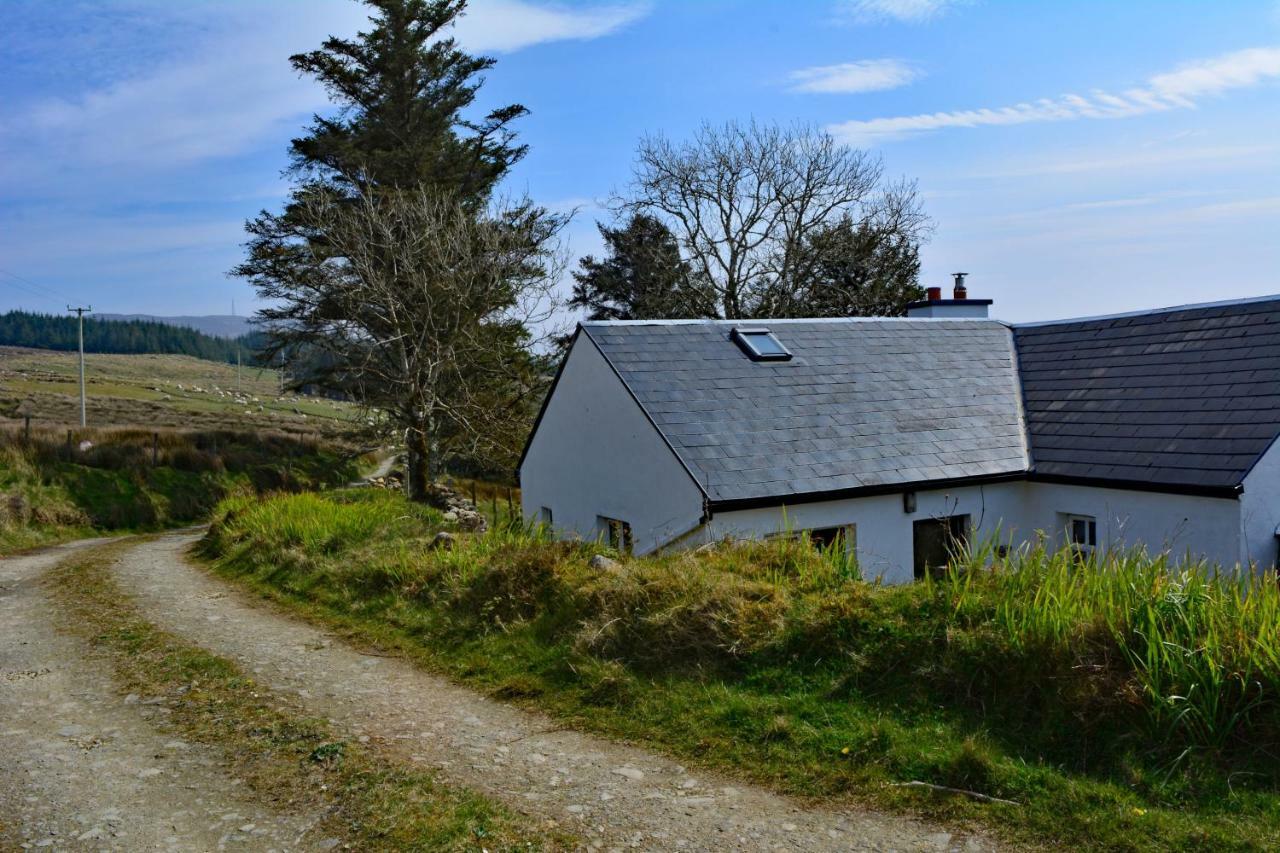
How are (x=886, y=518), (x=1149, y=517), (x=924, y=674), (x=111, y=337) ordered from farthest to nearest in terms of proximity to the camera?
(x=111, y=337) < (x=886, y=518) < (x=1149, y=517) < (x=924, y=674)

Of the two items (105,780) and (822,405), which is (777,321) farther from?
(105,780)

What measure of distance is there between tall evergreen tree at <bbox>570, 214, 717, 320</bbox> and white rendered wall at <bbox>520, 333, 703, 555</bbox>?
22.0m

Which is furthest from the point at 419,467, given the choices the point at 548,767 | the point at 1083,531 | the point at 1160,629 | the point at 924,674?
the point at 1160,629

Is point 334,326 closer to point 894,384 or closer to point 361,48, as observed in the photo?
point 361,48

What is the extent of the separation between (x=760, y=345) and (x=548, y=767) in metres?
10.9

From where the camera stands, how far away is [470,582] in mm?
10078

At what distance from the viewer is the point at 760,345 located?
16094 mm

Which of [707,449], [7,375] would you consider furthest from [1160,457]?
[7,375]

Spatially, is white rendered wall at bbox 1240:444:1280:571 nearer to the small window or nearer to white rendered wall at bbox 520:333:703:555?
the small window

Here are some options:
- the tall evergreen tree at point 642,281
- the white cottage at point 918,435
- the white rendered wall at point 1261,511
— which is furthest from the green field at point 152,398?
the white rendered wall at point 1261,511

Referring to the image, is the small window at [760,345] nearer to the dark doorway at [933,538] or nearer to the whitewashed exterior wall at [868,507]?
the whitewashed exterior wall at [868,507]

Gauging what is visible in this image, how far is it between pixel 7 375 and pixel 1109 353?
83997 mm

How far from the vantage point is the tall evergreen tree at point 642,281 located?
40.1m

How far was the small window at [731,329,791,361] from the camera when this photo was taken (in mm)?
15664
